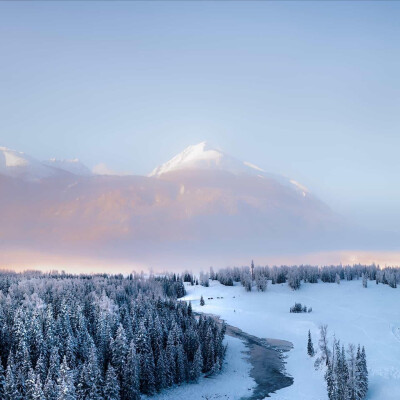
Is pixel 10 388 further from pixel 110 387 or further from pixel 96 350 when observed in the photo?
pixel 96 350

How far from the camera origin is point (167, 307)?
465ft

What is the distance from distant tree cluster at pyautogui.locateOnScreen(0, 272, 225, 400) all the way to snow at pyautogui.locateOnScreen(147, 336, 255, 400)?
236 centimetres

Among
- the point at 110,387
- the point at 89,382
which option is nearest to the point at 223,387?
the point at 110,387

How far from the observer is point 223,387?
104000mm

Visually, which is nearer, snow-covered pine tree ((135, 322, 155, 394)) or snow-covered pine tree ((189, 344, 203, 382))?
snow-covered pine tree ((135, 322, 155, 394))

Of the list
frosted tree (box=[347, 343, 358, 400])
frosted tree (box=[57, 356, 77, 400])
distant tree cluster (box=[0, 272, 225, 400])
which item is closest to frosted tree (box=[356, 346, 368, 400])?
frosted tree (box=[347, 343, 358, 400])

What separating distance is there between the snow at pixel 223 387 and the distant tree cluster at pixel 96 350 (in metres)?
2.36

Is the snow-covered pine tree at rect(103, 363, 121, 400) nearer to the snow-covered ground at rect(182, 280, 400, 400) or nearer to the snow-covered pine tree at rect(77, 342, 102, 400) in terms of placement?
the snow-covered pine tree at rect(77, 342, 102, 400)

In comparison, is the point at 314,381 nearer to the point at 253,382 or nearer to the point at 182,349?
the point at 253,382

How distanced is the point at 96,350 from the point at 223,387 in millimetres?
32865

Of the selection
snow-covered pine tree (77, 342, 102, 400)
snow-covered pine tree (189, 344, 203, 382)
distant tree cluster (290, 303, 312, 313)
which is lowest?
snow-covered pine tree (189, 344, 203, 382)

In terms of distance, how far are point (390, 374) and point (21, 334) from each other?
266 ft

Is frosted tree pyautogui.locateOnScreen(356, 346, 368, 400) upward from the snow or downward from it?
upward

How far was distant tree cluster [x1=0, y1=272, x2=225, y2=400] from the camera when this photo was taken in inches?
2960
